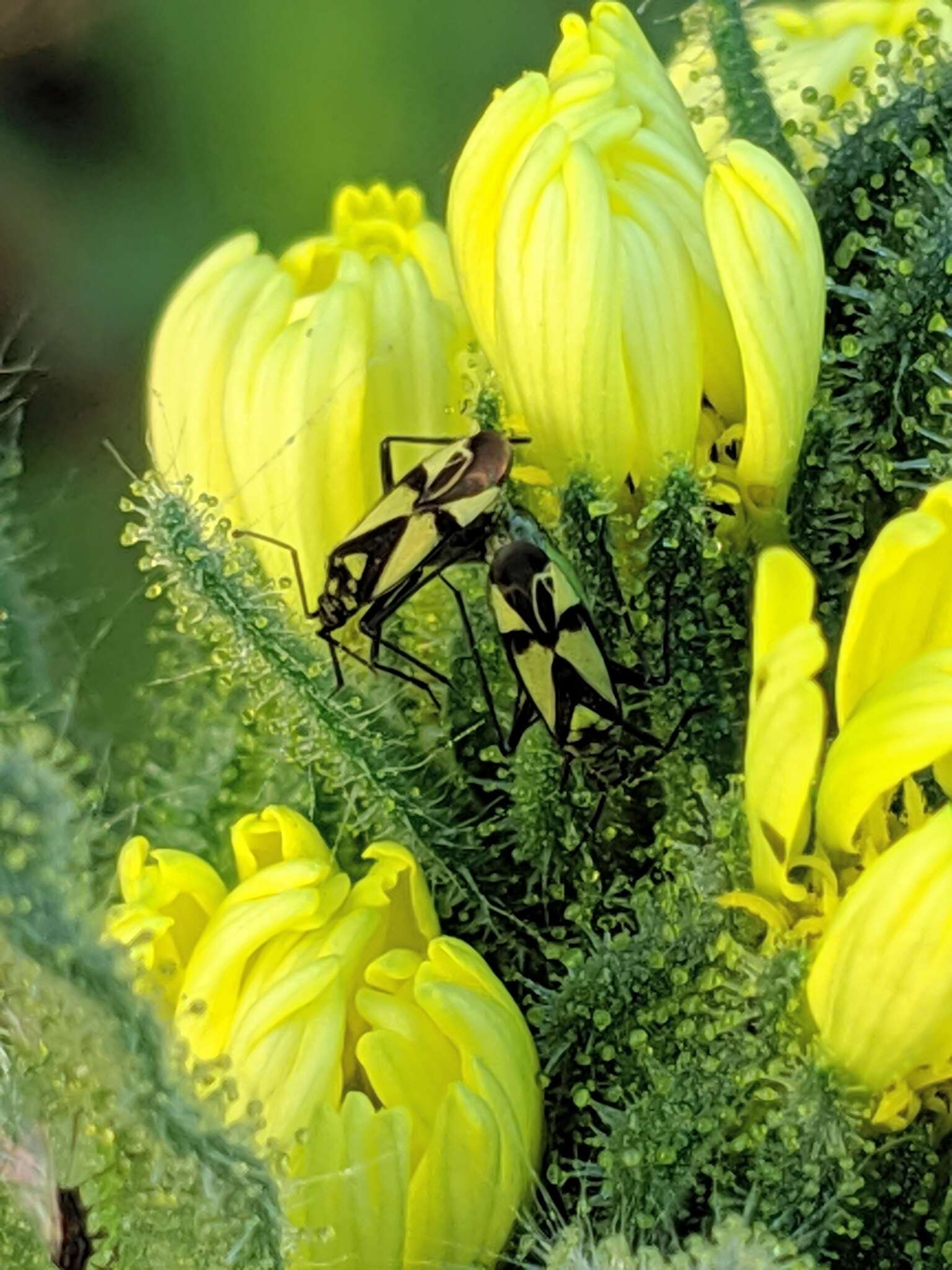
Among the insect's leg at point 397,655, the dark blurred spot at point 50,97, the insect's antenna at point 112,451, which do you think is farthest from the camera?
the dark blurred spot at point 50,97

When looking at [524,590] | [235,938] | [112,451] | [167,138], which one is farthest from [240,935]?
[167,138]

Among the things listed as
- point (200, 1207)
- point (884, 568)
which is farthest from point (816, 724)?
point (200, 1207)

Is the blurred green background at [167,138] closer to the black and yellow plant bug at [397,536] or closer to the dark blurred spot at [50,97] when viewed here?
the dark blurred spot at [50,97]

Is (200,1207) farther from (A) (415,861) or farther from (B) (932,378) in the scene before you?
(B) (932,378)

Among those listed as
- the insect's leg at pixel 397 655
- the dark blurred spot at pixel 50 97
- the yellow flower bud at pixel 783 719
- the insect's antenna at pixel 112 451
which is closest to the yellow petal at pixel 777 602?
the yellow flower bud at pixel 783 719

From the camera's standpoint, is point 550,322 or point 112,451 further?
point 112,451

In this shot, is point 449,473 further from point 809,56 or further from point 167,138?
point 167,138

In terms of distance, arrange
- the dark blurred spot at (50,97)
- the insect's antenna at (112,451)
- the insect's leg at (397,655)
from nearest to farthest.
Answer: the insect's leg at (397,655) → the insect's antenna at (112,451) → the dark blurred spot at (50,97)
